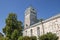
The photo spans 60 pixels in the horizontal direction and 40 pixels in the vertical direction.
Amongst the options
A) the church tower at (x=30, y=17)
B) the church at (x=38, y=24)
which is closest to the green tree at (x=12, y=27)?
the church at (x=38, y=24)

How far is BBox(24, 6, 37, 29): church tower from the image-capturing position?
35.6 meters

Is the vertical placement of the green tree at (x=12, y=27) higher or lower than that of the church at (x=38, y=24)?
lower

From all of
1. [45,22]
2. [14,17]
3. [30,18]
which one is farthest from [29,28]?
[14,17]

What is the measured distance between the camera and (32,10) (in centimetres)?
3653

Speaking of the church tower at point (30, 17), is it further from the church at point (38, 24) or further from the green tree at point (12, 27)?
the green tree at point (12, 27)

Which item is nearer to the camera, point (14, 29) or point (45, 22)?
point (14, 29)

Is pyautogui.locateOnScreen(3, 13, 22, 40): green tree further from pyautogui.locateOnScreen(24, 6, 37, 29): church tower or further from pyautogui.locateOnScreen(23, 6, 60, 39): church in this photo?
pyautogui.locateOnScreen(24, 6, 37, 29): church tower

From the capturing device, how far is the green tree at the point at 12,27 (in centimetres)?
1573

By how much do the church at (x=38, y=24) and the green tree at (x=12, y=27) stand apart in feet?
42.9

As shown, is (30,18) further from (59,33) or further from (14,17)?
(14,17)

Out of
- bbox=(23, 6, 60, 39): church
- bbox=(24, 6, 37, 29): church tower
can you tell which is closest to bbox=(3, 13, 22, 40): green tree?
bbox=(23, 6, 60, 39): church

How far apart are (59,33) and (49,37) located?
12.4m

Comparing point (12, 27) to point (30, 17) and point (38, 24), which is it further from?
point (30, 17)

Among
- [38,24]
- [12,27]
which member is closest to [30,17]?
[38,24]
